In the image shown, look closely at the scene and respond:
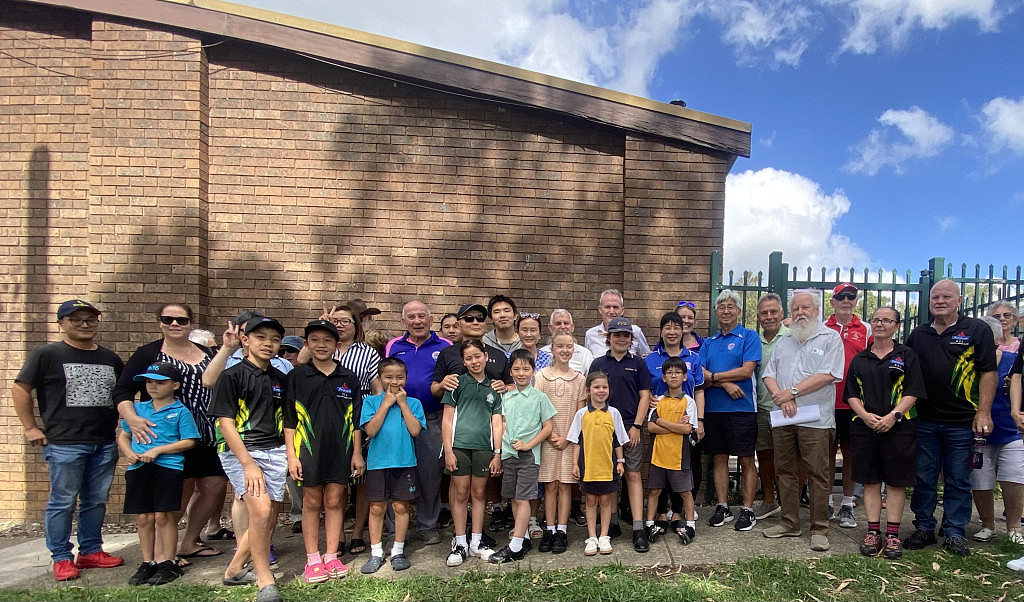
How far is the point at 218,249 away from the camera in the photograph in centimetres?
641

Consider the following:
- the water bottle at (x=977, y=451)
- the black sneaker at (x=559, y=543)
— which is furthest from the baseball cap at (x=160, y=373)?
the water bottle at (x=977, y=451)

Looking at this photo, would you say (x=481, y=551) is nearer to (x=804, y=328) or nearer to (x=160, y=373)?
(x=160, y=373)

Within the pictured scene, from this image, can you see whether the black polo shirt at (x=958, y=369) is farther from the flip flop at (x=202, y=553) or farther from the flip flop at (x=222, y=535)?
the flip flop at (x=222, y=535)

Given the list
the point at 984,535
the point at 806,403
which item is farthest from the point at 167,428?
the point at 984,535

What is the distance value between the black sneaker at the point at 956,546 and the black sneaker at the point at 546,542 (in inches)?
118

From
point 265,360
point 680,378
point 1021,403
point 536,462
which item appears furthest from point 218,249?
point 1021,403

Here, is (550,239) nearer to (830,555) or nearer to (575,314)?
(575,314)

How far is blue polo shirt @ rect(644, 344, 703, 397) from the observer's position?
200 inches

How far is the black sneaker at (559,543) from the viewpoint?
15.2ft

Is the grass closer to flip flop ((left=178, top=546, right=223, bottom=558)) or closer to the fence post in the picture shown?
flip flop ((left=178, top=546, right=223, bottom=558))

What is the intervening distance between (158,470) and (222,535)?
1.32 metres

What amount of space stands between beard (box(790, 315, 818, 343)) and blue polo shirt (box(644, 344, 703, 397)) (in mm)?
804

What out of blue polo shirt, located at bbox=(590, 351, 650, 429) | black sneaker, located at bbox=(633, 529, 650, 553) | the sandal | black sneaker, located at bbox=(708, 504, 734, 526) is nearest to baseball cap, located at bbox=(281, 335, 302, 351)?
the sandal

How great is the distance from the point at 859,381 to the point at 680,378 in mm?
1349
